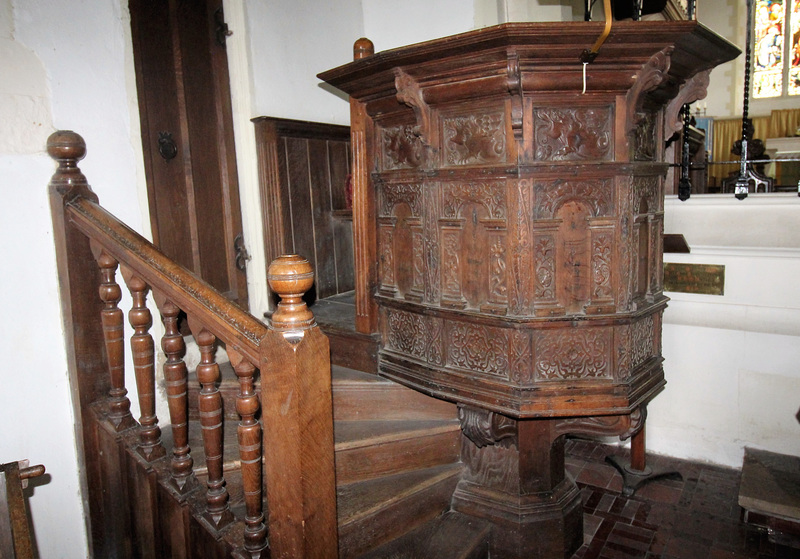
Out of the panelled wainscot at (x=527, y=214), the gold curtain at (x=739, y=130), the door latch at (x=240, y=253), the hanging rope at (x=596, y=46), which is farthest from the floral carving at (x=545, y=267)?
the gold curtain at (x=739, y=130)

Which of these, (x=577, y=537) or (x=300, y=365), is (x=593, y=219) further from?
(x=577, y=537)

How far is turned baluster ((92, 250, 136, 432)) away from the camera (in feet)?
6.59

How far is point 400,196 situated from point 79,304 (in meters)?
1.30

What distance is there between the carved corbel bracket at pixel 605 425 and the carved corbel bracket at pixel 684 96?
121 cm

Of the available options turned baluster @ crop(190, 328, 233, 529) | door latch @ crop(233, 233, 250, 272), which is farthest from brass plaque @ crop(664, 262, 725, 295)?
turned baluster @ crop(190, 328, 233, 529)

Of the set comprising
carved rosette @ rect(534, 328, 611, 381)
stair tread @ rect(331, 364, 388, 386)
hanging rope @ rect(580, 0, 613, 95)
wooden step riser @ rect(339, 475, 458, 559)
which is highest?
hanging rope @ rect(580, 0, 613, 95)

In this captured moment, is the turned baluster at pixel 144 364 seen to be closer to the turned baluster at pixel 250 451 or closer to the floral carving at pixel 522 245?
the turned baluster at pixel 250 451

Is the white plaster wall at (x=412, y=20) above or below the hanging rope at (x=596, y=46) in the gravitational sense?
above

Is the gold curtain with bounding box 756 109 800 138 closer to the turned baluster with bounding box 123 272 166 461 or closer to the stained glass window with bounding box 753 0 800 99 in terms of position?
the stained glass window with bounding box 753 0 800 99

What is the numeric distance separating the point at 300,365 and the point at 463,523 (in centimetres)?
149

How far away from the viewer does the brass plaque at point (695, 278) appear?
308 cm

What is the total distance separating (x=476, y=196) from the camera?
6.93 feet

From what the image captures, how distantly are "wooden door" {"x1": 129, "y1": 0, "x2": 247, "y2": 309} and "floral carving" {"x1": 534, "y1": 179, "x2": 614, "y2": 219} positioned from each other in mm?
1632

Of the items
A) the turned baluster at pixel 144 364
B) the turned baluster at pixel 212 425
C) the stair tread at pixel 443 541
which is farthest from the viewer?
the stair tread at pixel 443 541
